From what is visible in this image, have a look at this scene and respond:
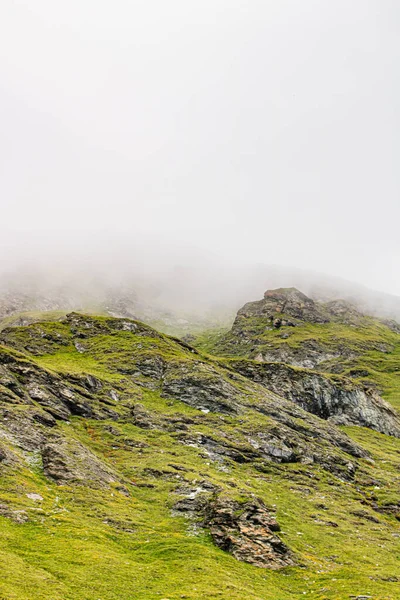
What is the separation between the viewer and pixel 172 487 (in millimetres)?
56625

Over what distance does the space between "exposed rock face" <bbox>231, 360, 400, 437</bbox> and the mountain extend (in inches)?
706

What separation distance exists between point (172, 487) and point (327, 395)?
105m

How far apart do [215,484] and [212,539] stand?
12871mm

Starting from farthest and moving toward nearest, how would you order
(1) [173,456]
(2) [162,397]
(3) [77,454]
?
(2) [162,397], (1) [173,456], (3) [77,454]

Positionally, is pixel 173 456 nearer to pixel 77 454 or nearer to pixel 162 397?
pixel 77 454

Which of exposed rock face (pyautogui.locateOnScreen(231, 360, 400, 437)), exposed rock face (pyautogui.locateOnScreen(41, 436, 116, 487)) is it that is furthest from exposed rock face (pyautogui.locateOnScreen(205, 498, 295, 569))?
exposed rock face (pyautogui.locateOnScreen(231, 360, 400, 437))

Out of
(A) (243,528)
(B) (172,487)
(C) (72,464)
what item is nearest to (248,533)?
(A) (243,528)

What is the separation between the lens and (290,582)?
126 ft

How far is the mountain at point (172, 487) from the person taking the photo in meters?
33.5

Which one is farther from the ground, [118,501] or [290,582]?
[290,582]

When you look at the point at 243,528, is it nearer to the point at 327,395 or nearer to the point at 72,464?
the point at 72,464

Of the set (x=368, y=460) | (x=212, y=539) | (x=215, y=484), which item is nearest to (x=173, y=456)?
(x=215, y=484)

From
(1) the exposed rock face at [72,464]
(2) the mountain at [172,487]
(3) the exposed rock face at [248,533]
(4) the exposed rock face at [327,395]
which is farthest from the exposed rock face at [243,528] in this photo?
(4) the exposed rock face at [327,395]

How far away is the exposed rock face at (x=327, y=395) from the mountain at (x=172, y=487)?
17939 millimetres
